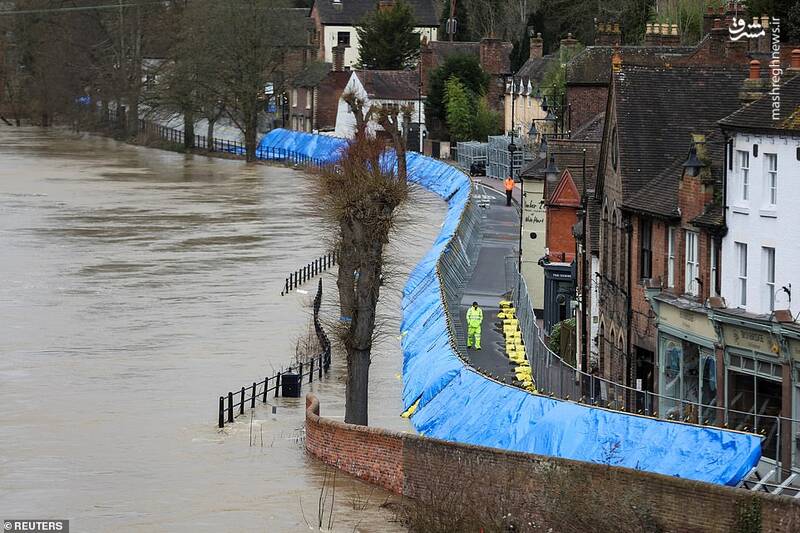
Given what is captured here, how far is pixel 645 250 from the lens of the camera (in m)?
34.7

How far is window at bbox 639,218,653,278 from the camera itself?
113ft

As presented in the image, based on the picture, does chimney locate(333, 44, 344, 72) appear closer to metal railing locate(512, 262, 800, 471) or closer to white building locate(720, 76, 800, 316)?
metal railing locate(512, 262, 800, 471)

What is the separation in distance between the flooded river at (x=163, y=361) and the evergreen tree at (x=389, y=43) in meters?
43.8

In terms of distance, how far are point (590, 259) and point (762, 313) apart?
41.2 ft

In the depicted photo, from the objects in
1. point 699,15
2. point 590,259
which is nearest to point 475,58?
point 699,15

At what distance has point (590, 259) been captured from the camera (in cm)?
4138

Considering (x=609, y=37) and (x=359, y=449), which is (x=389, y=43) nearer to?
(x=609, y=37)

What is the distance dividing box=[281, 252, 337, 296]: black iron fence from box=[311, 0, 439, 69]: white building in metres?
91.4

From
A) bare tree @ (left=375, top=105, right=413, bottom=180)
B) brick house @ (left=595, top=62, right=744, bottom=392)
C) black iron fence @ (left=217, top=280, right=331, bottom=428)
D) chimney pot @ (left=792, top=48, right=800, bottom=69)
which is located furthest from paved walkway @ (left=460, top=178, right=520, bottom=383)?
chimney pot @ (left=792, top=48, right=800, bottom=69)

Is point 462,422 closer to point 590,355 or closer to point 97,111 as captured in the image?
point 590,355

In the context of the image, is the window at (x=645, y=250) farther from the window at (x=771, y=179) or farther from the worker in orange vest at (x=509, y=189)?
the worker in orange vest at (x=509, y=189)

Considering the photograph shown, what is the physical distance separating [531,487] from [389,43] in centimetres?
11765

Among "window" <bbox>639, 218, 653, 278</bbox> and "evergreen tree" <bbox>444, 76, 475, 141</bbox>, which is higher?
"evergreen tree" <bbox>444, 76, 475, 141</bbox>

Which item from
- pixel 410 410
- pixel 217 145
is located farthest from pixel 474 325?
pixel 217 145
